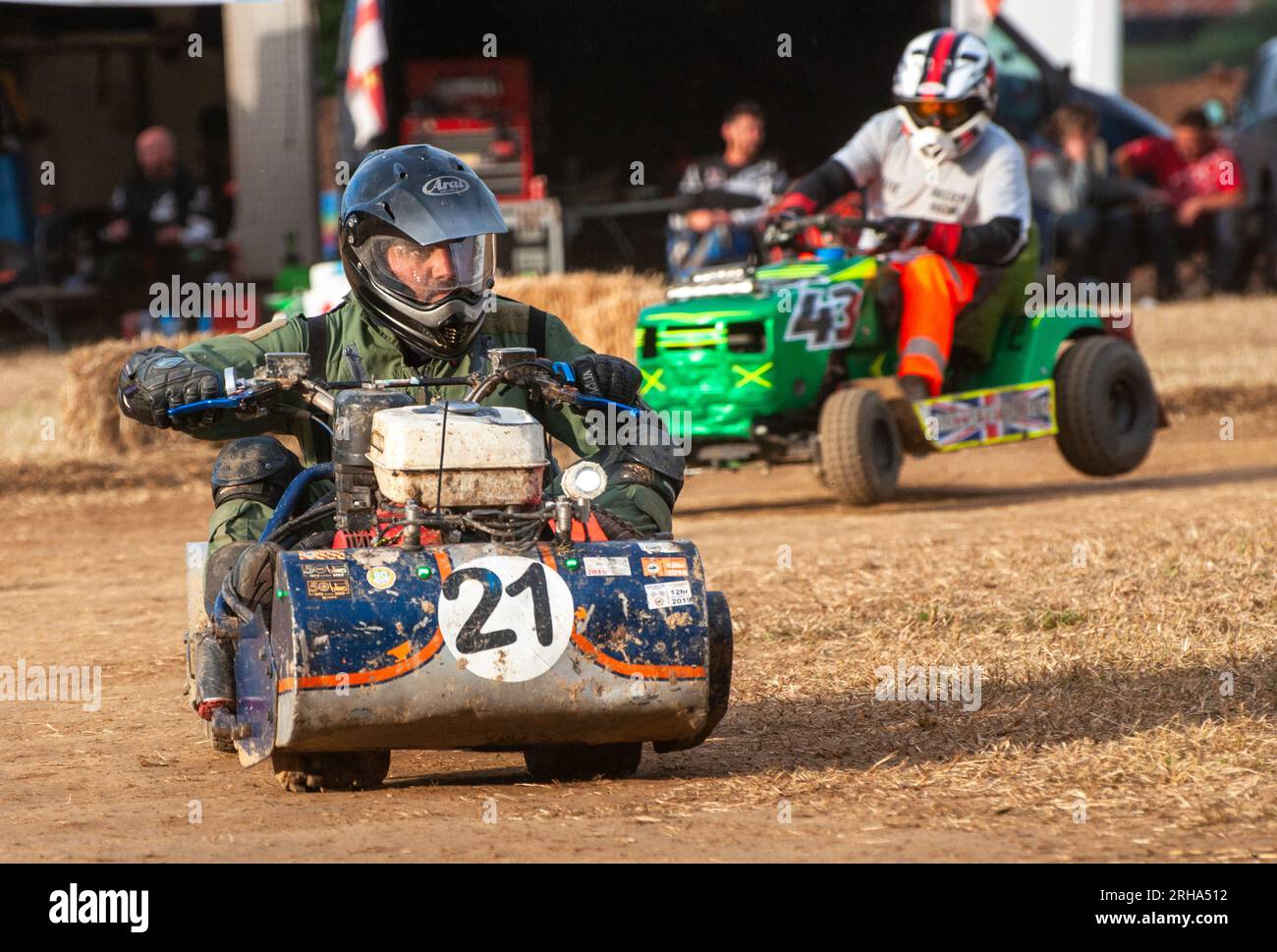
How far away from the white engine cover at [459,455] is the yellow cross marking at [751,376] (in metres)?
4.85

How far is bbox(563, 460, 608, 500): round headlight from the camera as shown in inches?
173

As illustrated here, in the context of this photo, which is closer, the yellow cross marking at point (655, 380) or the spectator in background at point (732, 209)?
the yellow cross marking at point (655, 380)

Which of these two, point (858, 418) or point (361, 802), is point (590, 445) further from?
point (858, 418)

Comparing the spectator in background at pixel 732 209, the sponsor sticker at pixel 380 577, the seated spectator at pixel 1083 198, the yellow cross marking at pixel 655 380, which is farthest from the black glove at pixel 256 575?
the seated spectator at pixel 1083 198

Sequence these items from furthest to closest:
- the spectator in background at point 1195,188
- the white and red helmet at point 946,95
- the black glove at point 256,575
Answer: the spectator in background at point 1195,188 → the white and red helmet at point 946,95 → the black glove at point 256,575

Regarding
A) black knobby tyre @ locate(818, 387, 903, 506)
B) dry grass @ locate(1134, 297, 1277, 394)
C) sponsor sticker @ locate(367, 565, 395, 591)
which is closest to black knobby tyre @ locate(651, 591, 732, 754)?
sponsor sticker @ locate(367, 565, 395, 591)

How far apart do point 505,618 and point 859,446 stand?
510cm

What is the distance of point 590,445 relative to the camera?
198 inches

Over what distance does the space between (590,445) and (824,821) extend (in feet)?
3.78

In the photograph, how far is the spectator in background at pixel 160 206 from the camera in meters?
16.3

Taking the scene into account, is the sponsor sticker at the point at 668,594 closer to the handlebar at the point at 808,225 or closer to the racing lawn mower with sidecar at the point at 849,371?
the racing lawn mower with sidecar at the point at 849,371

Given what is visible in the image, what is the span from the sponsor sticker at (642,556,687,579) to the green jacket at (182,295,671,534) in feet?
1.44

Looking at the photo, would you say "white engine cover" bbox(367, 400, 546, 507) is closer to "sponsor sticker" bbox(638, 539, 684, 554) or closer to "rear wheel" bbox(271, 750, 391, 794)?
"sponsor sticker" bbox(638, 539, 684, 554)

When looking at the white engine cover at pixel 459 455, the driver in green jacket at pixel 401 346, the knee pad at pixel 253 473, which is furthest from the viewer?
the knee pad at pixel 253 473
